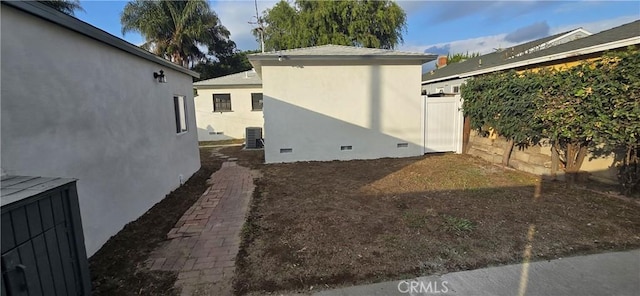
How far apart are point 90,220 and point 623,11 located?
469 inches

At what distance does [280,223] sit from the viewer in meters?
3.98

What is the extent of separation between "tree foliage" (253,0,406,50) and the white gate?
50.2 feet

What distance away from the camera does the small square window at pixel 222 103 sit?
1567 cm

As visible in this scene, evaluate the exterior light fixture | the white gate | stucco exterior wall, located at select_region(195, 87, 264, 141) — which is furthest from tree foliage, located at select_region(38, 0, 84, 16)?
the white gate

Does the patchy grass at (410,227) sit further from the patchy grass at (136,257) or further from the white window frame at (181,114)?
the white window frame at (181,114)

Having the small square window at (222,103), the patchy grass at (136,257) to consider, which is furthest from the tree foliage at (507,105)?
the small square window at (222,103)

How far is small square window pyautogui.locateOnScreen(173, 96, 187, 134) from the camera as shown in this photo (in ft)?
21.6

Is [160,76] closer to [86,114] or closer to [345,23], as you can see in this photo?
[86,114]

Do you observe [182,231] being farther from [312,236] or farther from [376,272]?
[376,272]

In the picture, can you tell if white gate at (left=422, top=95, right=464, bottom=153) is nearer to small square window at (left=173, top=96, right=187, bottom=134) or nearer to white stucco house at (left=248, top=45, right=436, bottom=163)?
white stucco house at (left=248, top=45, right=436, bottom=163)

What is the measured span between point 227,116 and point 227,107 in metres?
0.52

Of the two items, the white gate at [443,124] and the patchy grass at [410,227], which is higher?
the white gate at [443,124]

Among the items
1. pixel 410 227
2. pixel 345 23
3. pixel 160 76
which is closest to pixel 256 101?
pixel 160 76

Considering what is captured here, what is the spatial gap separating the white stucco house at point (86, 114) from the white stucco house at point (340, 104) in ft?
11.3
